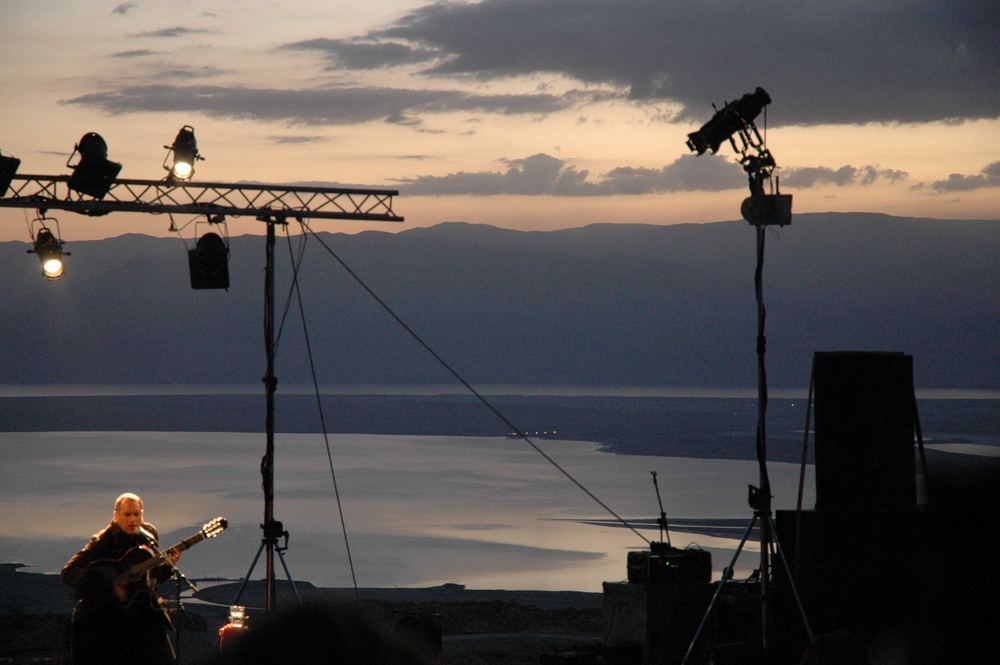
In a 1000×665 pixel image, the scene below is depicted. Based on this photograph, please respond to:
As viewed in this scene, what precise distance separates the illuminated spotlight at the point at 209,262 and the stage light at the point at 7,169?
1747mm

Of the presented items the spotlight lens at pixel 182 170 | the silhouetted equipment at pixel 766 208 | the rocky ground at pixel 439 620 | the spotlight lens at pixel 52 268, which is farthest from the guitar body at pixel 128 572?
the spotlight lens at pixel 182 170

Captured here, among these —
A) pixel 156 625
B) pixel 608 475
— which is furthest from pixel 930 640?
pixel 608 475

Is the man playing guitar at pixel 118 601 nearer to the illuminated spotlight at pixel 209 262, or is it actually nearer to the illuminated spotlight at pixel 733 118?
the illuminated spotlight at pixel 209 262

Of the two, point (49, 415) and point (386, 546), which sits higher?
point (386, 546)

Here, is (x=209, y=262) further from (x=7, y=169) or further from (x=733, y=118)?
(x=733, y=118)

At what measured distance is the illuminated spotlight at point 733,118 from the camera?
314 inches

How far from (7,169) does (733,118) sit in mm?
6756

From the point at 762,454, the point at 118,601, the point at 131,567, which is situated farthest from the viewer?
the point at 762,454

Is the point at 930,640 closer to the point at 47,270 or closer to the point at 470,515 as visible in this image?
the point at 47,270

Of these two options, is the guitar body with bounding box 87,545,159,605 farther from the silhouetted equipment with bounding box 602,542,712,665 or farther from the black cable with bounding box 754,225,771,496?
the black cable with bounding box 754,225,771,496

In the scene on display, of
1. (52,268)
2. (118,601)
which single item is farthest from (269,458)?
(52,268)

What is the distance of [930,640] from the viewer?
8.30m

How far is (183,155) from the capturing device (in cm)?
1170

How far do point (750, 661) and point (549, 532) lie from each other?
15.1m
